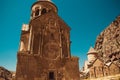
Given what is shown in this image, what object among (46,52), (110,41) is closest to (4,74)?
(46,52)

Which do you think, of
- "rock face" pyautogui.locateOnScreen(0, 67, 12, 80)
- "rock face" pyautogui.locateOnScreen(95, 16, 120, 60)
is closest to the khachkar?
"rock face" pyautogui.locateOnScreen(0, 67, 12, 80)

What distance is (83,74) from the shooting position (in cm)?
4656

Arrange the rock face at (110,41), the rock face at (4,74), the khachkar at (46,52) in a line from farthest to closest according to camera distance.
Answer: the rock face at (110,41) → the rock face at (4,74) → the khachkar at (46,52)

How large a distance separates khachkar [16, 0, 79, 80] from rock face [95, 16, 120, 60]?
1951 inches

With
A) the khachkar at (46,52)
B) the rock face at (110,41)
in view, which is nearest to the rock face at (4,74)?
the khachkar at (46,52)

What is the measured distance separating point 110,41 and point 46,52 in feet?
198

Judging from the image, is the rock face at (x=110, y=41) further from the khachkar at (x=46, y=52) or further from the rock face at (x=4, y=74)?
the khachkar at (x=46, y=52)

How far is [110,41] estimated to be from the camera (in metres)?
69.1

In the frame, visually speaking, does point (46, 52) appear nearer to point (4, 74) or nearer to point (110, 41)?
point (4, 74)

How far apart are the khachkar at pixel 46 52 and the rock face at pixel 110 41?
49.6m

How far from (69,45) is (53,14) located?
4693 millimetres

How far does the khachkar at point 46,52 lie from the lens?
552 inches

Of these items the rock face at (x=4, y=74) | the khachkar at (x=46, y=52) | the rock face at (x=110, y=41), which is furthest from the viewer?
the rock face at (x=110, y=41)

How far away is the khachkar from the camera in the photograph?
14.0 meters
